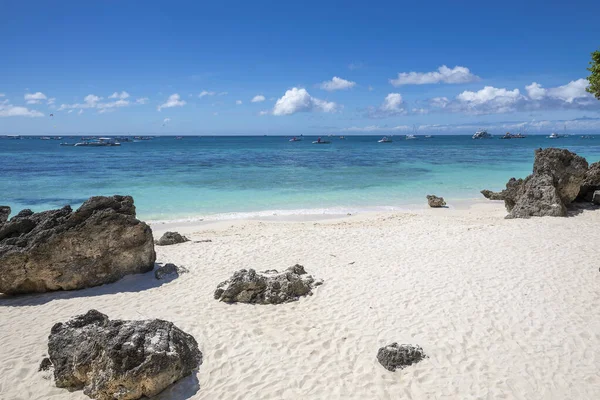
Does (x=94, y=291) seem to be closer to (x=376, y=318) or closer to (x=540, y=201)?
(x=376, y=318)

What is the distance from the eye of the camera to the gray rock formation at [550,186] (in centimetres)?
1495

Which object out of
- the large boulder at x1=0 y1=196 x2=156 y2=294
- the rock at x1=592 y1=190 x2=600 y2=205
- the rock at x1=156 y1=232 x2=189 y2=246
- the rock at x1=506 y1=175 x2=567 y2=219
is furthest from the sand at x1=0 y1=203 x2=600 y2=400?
the rock at x1=592 y1=190 x2=600 y2=205

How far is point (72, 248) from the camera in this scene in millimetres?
8945

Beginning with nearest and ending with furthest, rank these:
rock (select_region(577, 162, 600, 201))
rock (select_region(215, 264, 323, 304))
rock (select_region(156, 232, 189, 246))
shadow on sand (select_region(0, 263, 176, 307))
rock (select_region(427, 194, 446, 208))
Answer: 1. rock (select_region(215, 264, 323, 304))
2. shadow on sand (select_region(0, 263, 176, 307))
3. rock (select_region(156, 232, 189, 246))
4. rock (select_region(577, 162, 600, 201))
5. rock (select_region(427, 194, 446, 208))

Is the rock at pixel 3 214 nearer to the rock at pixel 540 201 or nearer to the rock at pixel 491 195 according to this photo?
the rock at pixel 540 201

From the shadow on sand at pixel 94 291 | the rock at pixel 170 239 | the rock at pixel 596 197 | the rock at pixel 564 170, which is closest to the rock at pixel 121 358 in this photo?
the shadow on sand at pixel 94 291

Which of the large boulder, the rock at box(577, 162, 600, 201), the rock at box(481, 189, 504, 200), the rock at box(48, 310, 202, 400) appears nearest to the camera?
the rock at box(48, 310, 202, 400)

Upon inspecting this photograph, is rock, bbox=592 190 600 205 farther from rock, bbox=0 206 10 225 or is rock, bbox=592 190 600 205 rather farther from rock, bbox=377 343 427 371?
rock, bbox=0 206 10 225

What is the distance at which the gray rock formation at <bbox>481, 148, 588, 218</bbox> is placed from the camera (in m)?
14.9

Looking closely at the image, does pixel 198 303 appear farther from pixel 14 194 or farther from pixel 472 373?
pixel 14 194

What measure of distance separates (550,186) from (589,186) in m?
3.88

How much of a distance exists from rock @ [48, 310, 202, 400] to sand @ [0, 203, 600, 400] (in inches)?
9.3

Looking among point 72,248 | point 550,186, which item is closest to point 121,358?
point 72,248

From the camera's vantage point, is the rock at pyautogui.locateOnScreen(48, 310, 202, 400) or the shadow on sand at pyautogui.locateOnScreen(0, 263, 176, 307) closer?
the rock at pyautogui.locateOnScreen(48, 310, 202, 400)
